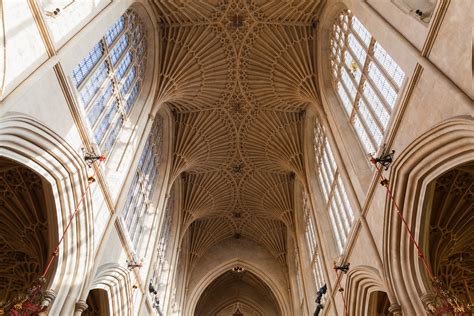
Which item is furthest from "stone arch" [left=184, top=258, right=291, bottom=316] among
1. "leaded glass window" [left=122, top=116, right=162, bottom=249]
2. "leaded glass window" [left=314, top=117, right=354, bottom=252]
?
"leaded glass window" [left=314, top=117, right=354, bottom=252]

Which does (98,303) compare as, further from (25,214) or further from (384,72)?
(384,72)

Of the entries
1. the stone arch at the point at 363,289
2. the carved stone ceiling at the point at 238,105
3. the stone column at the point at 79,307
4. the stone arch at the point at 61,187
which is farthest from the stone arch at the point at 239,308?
the stone column at the point at 79,307

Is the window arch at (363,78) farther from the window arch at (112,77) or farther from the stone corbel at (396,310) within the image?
the window arch at (112,77)

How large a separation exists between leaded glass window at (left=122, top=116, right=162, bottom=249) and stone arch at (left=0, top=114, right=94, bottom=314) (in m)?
3.72

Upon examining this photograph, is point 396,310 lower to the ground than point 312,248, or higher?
lower

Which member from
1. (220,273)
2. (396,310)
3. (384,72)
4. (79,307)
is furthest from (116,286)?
(220,273)

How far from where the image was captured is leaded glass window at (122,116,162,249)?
13180 millimetres

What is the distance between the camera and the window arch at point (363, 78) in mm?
9789

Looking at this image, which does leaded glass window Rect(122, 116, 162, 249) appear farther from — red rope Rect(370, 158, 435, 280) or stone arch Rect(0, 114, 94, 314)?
red rope Rect(370, 158, 435, 280)

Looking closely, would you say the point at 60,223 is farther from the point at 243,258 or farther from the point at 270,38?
the point at 243,258

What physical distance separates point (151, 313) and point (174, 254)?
4.83 m

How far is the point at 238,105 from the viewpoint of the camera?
59.1 ft

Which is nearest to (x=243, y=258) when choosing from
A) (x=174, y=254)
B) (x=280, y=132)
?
(x=174, y=254)

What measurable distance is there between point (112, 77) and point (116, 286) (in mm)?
6119
